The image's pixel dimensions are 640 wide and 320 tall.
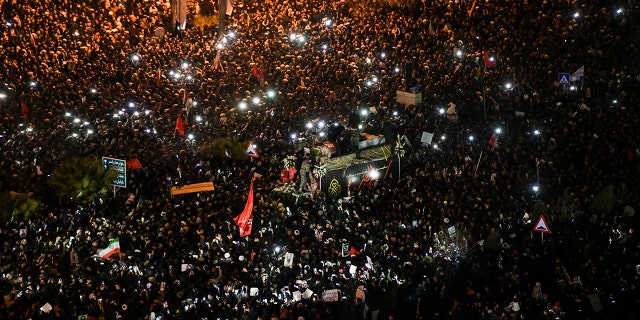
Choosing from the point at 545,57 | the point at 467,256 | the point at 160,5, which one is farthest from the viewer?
the point at 160,5

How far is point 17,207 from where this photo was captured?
2225cm

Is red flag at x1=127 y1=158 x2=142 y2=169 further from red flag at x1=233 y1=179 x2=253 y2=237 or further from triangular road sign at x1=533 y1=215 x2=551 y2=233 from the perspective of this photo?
Answer: triangular road sign at x1=533 y1=215 x2=551 y2=233

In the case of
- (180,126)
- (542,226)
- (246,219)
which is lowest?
(542,226)

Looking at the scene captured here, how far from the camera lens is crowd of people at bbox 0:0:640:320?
19.2m

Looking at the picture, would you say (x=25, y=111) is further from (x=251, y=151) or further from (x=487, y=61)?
(x=487, y=61)

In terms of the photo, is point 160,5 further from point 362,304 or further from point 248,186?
point 362,304

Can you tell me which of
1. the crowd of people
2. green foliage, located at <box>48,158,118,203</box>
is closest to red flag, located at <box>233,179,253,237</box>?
the crowd of people

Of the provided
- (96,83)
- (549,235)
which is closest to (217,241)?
(549,235)

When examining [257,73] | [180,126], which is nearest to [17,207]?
[180,126]

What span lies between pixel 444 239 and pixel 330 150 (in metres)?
4.52

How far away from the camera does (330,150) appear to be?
78.2ft

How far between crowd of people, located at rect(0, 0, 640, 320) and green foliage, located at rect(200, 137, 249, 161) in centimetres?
19

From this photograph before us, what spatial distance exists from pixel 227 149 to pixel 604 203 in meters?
9.86

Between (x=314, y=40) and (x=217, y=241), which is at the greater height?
(x=314, y=40)
